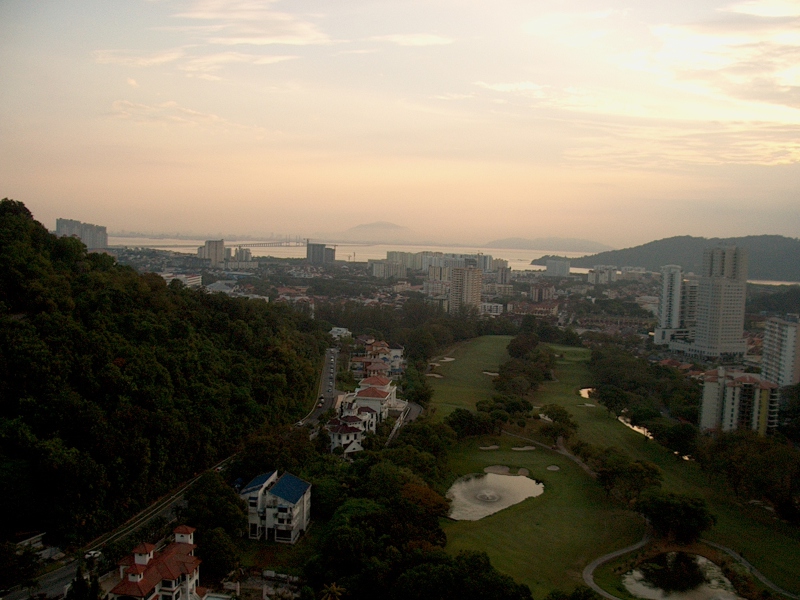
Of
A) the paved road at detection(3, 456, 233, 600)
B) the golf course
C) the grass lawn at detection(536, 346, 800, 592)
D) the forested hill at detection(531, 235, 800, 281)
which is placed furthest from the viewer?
the forested hill at detection(531, 235, 800, 281)

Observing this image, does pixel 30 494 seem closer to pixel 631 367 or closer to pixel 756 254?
pixel 631 367

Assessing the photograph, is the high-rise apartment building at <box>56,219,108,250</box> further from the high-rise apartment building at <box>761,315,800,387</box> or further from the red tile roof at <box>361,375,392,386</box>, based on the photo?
the high-rise apartment building at <box>761,315,800,387</box>

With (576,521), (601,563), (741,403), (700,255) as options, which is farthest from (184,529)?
(700,255)

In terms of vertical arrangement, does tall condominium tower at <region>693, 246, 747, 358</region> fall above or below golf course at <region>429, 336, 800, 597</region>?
above

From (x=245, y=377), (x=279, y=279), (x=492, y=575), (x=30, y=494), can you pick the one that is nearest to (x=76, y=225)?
(x=279, y=279)

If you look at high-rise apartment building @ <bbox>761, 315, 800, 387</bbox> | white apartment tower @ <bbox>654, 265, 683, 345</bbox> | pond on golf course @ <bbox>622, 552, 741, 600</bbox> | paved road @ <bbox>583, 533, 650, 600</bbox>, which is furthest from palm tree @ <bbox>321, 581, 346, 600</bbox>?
white apartment tower @ <bbox>654, 265, 683, 345</bbox>

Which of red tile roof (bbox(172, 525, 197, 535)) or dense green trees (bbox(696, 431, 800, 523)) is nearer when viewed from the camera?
red tile roof (bbox(172, 525, 197, 535))

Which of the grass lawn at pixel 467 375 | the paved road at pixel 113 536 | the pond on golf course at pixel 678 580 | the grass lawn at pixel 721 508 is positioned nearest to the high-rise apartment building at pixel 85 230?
the grass lawn at pixel 467 375

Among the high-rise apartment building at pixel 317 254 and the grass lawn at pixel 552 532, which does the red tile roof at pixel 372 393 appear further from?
the high-rise apartment building at pixel 317 254
